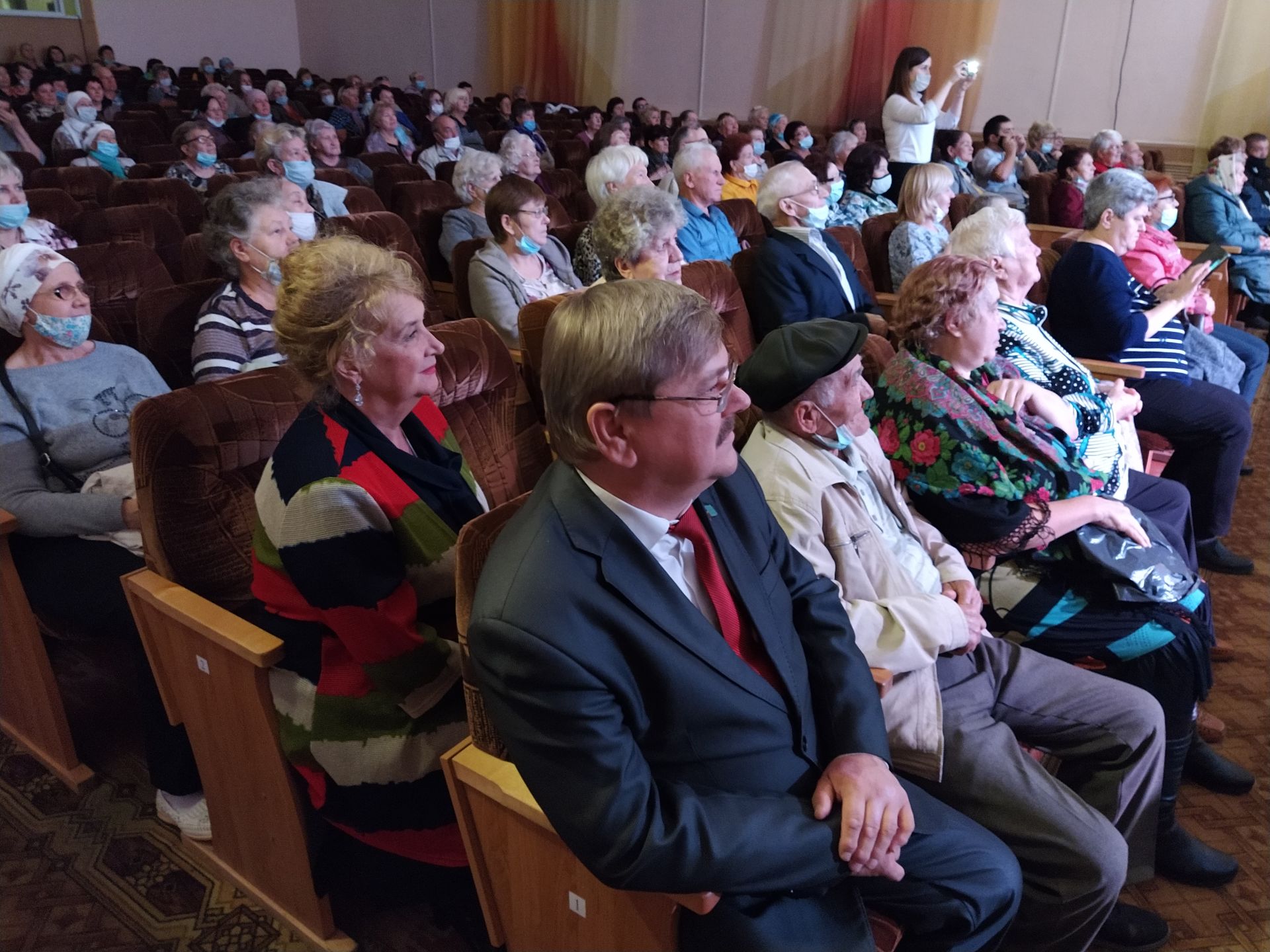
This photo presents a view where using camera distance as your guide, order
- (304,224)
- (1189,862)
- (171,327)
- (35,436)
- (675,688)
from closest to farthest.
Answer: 1. (675,688)
2. (1189,862)
3. (35,436)
4. (171,327)
5. (304,224)

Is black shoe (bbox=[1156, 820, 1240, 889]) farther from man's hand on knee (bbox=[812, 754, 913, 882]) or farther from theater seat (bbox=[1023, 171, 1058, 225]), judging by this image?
theater seat (bbox=[1023, 171, 1058, 225])

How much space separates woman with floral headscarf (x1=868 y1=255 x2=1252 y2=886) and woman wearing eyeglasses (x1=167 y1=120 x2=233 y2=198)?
4.16m

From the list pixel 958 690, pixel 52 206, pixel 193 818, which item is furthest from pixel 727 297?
pixel 52 206

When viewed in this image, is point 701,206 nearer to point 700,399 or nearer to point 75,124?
point 700,399

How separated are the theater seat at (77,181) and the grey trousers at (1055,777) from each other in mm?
4856

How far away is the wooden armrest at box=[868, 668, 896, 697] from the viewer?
1.32 m

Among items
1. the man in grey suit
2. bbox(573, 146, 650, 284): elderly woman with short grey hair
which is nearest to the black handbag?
the man in grey suit

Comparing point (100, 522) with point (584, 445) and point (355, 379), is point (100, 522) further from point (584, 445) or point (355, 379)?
point (584, 445)

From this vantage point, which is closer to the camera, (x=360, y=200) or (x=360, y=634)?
(x=360, y=634)

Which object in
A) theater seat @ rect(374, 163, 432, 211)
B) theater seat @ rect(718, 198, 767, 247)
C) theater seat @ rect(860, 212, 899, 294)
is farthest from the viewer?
theater seat @ rect(374, 163, 432, 211)

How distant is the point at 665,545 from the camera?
3.67ft

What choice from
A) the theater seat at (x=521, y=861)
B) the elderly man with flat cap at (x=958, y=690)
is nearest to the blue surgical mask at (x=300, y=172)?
the elderly man with flat cap at (x=958, y=690)

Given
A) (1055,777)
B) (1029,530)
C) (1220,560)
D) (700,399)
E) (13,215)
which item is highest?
(700,399)

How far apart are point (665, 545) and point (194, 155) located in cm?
472
